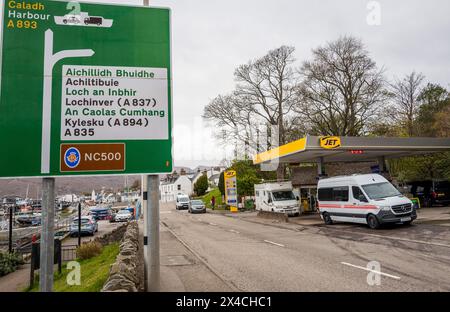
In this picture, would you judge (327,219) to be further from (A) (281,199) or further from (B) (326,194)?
(A) (281,199)

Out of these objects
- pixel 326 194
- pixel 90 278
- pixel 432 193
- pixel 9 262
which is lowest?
pixel 9 262

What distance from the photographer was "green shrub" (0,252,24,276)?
1588cm

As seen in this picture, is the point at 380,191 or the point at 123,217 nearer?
the point at 380,191

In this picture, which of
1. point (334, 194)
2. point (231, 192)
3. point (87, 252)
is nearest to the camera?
point (87, 252)

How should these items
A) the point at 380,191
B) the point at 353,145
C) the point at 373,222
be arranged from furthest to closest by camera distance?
the point at 353,145 → the point at 380,191 → the point at 373,222

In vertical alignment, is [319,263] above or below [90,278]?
above

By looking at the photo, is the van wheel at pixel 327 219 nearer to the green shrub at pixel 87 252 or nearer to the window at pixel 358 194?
the window at pixel 358 194

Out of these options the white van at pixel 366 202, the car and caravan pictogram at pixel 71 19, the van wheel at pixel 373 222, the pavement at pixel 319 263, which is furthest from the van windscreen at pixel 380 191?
the car and caravan pictogram at pixel 71 19

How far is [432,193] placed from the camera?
27672mm

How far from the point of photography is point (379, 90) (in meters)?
33.2

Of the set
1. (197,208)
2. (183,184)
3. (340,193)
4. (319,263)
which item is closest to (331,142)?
(340,193)

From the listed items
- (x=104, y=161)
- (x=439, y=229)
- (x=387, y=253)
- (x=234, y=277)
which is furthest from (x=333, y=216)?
(x=104, y=161)

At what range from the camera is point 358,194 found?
16984 mm

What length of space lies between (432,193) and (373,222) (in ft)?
49.3
